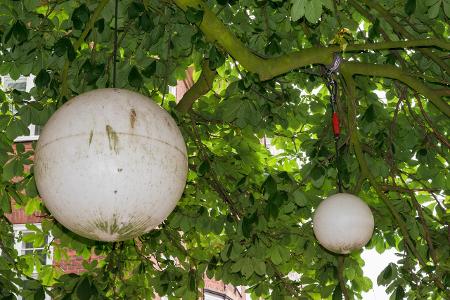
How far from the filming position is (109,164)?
2.33m

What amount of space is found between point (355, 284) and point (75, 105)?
445 cm

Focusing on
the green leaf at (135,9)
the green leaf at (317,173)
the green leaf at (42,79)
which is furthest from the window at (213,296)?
the green leaf at (135,9)

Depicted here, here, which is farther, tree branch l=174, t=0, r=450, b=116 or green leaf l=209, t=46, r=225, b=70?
green leaf l=209, t=46, r=225, b=70

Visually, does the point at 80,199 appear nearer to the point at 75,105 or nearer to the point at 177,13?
the point at 75,105

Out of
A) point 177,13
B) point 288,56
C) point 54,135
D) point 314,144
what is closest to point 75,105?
point 54,135

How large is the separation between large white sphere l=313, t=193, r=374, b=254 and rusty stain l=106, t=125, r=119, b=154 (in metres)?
1.48

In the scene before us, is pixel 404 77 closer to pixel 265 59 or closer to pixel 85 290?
pixel 265 59

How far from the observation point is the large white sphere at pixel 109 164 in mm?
2338

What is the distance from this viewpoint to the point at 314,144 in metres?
5.39

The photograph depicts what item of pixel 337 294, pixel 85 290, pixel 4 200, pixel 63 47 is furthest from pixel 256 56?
pixel 4 200

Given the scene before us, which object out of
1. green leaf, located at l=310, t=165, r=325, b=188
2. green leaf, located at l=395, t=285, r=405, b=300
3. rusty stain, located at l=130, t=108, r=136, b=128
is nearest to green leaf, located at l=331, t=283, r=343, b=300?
green leaf, located at l=395, t=285, r=405, b=300

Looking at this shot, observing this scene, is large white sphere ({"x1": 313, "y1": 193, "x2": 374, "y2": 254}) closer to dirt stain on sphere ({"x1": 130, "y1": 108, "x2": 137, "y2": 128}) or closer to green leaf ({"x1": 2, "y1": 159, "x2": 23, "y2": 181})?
dirt stain on sphere ({"x1": 130, "y1": 108, "x2": 137, "y2": 128})

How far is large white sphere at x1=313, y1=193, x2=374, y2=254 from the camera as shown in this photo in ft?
11.3

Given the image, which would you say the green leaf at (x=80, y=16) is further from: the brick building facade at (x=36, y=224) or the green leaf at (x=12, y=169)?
the brick building facade at (x=36, y=224)
